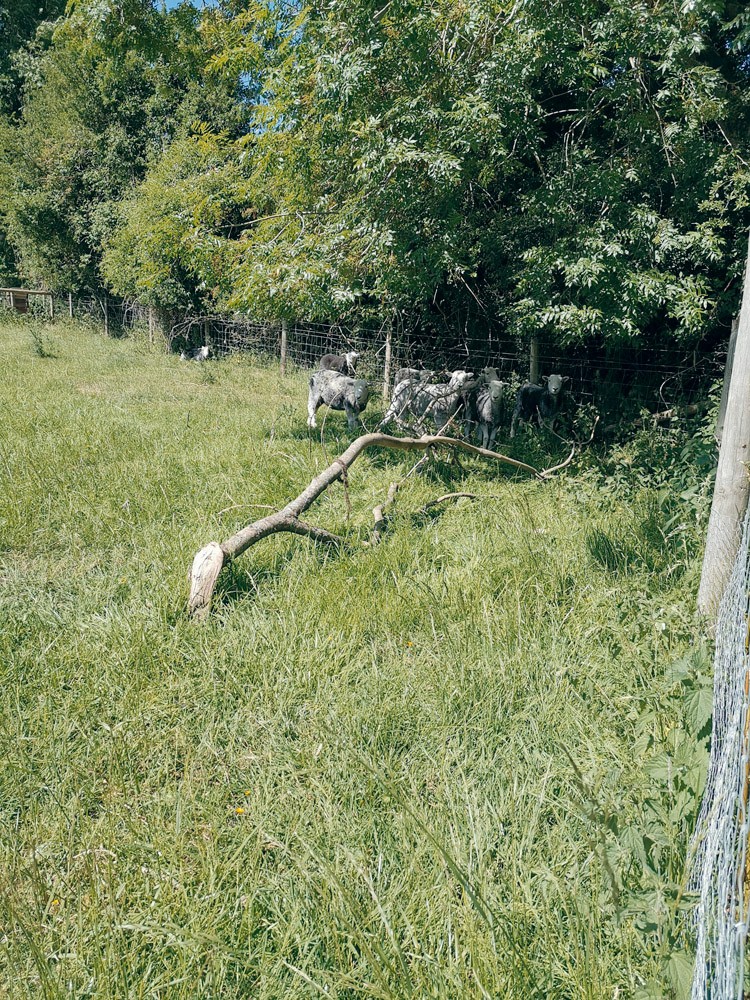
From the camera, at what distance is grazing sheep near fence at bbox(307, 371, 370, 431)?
7.47 m

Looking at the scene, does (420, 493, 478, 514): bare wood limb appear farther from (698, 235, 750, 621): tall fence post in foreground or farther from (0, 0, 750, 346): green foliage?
(698, 235, 750, 621): tall fence post in foreground

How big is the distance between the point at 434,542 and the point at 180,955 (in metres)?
2.80

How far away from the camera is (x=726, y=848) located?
43.9 inches

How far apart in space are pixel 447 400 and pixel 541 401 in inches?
47.9

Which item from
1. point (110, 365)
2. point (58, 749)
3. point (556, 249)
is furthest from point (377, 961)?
point (110, 365)

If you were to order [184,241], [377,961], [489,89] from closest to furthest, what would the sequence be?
[377,961] < [489,89] < [184,241]

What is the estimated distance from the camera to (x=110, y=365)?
12898mm

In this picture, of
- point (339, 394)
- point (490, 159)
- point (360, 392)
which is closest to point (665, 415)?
point (490, 159)

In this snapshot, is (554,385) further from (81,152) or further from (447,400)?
(81,152)

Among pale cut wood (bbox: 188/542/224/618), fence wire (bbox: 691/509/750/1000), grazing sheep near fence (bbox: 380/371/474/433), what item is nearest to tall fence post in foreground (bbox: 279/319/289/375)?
grazing sheep near fence (bbox: 380/371/474/433)

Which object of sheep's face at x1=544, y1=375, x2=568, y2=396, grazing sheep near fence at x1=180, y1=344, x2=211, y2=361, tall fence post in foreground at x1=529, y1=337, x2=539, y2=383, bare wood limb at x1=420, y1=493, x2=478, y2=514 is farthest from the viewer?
grazing sheep near fence at x1=180, y1=344, x2=211, y2=361

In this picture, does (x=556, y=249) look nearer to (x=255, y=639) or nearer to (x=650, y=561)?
(x=650, y=561)

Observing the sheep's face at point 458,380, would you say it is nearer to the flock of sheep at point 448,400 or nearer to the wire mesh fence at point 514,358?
the flock of sheep at point 448,400

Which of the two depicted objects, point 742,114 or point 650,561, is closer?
point 650,561
